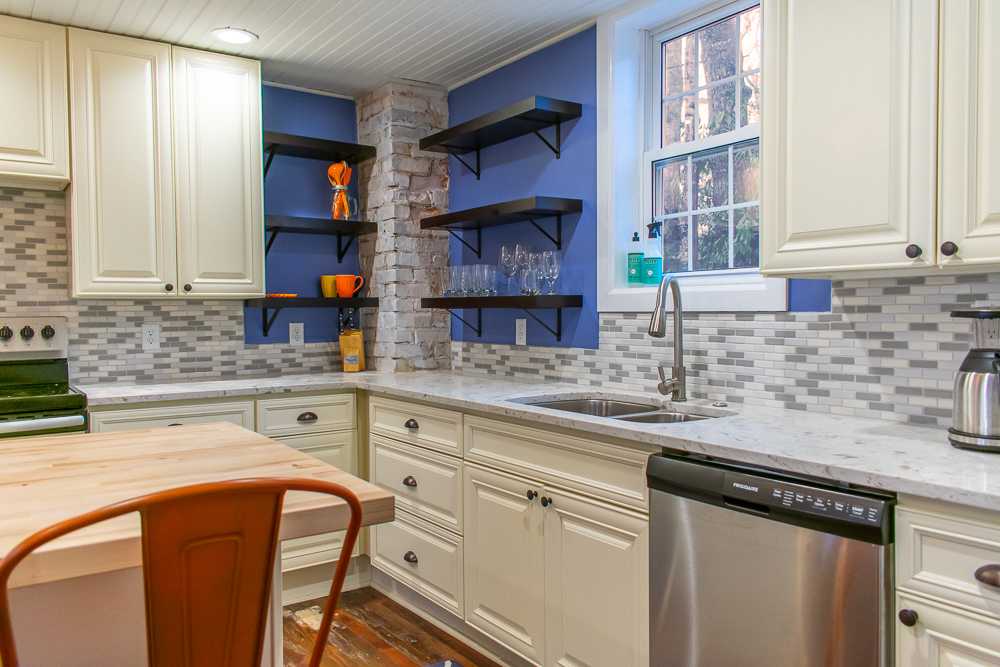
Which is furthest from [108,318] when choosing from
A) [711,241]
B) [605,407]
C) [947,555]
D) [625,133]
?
[947,555]

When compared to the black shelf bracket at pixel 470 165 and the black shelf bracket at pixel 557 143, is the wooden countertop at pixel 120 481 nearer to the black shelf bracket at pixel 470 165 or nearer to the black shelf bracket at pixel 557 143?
the black shelf bracket at pixel 557 143

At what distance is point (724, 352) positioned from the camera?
2537 millimetres

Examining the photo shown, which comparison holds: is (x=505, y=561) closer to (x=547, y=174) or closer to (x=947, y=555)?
(x=947, y=555)

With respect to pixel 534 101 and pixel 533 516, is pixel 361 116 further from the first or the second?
pixel 533 516

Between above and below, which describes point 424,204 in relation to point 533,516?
above

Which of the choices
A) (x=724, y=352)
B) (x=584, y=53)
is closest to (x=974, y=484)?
(x=724, y=352)

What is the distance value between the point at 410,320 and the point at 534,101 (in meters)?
1.36

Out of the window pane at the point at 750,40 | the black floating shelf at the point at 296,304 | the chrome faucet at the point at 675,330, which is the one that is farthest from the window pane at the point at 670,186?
the black floating shelf at the point at 296,304

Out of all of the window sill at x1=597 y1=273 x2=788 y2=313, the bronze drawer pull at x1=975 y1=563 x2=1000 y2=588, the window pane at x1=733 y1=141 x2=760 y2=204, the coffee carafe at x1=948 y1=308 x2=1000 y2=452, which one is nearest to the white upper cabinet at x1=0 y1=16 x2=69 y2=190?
the window sill at x1=597 y1=273 x2=788 y2=313

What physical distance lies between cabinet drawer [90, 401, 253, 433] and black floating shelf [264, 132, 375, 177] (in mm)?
1254

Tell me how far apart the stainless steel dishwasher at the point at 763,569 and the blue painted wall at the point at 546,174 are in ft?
4.21

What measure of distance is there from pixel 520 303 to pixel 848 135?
148cm

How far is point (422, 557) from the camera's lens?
296cm

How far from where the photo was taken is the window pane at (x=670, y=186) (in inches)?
112
